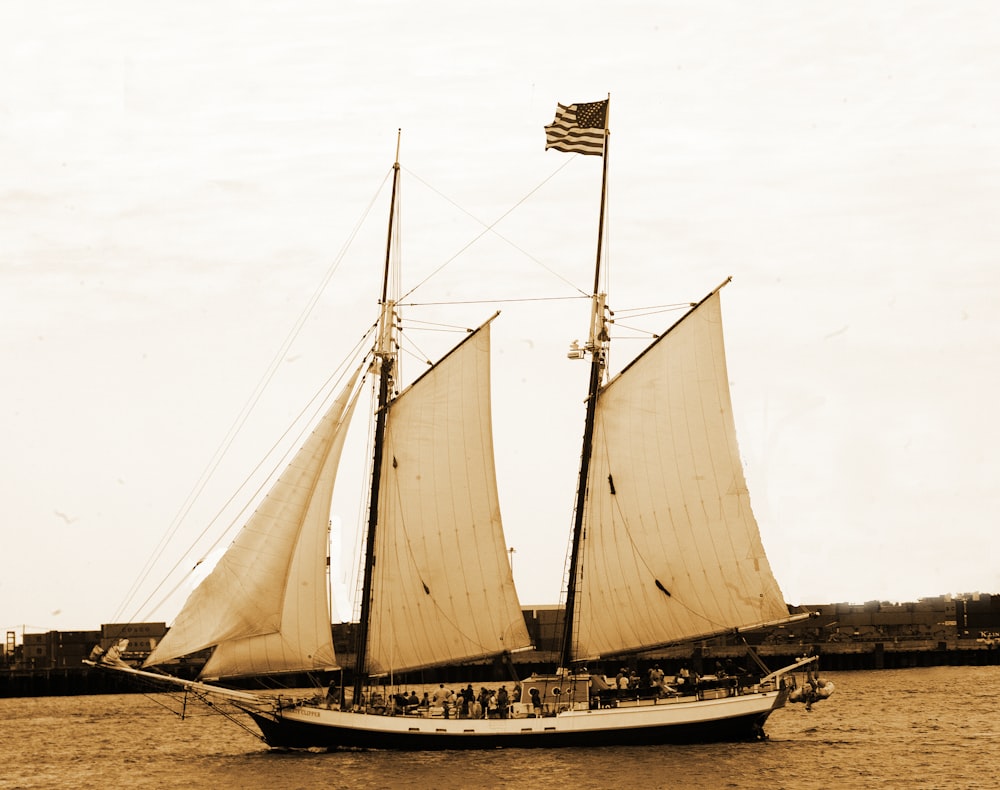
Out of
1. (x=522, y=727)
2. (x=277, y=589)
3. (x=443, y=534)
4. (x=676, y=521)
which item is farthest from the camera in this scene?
(x=676, y=521)

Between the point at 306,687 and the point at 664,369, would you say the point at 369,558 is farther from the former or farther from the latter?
the point at 306,687

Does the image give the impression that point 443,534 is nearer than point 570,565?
Yes

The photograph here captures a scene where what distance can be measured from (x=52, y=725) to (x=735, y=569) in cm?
5581

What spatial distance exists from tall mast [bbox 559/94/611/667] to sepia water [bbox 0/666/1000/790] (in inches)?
199

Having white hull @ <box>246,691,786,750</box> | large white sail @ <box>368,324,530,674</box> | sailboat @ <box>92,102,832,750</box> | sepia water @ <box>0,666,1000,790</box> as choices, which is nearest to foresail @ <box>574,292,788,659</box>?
sailboat @ <box>92,102,832,750</box>

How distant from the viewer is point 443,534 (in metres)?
59.3

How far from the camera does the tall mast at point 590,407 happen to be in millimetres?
60847

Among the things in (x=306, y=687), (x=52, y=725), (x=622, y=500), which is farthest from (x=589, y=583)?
(x=306, y=687)

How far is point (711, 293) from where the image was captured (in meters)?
60.9

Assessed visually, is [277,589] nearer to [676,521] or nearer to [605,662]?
[676,521]

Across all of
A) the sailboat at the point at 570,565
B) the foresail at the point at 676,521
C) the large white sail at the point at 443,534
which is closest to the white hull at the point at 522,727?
the sailboat at the point at 570,565

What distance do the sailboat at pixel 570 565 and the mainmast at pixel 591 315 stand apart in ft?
0.31

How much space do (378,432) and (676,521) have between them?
38.5ft

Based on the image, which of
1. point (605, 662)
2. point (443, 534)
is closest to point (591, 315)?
point (443, 534)
